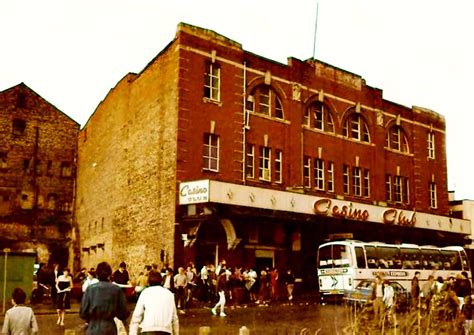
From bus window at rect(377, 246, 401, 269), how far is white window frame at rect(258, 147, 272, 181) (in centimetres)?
742

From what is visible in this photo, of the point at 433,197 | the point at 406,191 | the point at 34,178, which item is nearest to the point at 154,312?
the point at 406,191

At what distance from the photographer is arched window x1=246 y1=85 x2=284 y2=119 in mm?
34500

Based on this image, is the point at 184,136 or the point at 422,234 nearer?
the point at 184,136

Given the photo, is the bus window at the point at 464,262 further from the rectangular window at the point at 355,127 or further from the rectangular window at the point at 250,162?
the rectangular window at the point at 250,162

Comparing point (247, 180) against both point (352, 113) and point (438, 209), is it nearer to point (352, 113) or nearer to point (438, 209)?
point (352, 113)

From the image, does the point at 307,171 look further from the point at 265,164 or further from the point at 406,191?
the point at 406,191

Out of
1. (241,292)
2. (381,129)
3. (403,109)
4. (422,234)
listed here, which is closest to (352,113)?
(381,129)

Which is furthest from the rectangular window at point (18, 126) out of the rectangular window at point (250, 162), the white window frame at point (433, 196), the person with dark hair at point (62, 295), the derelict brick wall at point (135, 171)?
Result: the white window frame at point (433, 196)

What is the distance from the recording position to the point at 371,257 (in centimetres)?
2975

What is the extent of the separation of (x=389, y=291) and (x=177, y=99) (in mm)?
15948

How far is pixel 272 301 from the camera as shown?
2933 centimetres

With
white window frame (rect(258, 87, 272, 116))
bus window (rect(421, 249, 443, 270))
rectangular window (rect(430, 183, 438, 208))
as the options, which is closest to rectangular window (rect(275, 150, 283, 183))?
white window frame (rect(258, 87, 272, 116))

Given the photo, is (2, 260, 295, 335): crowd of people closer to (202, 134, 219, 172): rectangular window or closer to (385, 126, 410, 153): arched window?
(202, 134, 219, 172): rectangular window

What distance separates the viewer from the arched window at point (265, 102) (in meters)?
34.5
